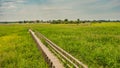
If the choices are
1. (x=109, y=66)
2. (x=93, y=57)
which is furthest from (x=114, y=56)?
(x=109, y=66)

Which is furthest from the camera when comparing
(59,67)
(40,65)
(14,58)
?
(14,58)

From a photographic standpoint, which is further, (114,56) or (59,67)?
(114,56)

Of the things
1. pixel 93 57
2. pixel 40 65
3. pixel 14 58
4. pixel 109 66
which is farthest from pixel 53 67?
pixel 14 58

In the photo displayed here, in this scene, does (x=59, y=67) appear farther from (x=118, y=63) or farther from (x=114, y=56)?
(x=114, y=56)

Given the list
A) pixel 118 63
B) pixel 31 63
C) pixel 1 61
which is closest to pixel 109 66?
pixel 118 63

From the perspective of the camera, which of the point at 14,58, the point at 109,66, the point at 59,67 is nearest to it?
the point at 59,67

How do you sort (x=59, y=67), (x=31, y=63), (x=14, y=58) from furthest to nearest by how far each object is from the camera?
1. (x=14, y=58)
2. (x=31, y=63)
3. (x=59, y=67)

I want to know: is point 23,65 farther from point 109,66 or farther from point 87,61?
point 109,66

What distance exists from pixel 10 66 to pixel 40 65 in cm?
212

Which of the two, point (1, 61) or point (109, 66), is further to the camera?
point (1, 61)

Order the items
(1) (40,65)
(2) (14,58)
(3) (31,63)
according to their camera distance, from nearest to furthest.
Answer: (1) (40,65) → (3) (31,63) → (2) (14,58)

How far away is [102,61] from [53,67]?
13.1 feet

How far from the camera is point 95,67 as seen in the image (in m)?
15.5

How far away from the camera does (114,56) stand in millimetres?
18953
